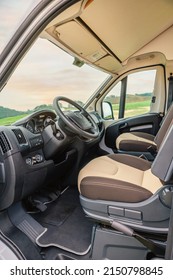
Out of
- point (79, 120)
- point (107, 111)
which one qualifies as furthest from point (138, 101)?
point (79, 120)

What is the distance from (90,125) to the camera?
5.62 ft

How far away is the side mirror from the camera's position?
2980mm

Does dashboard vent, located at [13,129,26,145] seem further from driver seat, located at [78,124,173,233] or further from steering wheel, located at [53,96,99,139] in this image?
driver seat, located at [78,124,173,233]

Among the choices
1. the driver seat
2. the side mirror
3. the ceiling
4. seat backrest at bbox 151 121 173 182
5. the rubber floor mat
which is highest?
the ceiling

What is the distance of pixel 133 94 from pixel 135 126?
41cm

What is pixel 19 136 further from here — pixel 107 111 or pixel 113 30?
pixel 107 111

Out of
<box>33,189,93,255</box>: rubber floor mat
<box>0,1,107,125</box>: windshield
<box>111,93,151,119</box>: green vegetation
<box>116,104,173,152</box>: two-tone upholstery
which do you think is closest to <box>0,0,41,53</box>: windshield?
<box>0,1,107,125</box>: windshield

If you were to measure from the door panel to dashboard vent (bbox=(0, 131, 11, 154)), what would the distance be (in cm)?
177

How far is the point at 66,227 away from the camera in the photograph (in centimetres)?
147

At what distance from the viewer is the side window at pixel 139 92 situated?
289 centimetres

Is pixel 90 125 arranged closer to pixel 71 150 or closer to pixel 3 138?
pixel 71 150

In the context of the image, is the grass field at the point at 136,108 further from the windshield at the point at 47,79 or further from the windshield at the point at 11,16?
the windshield at the point at 11,16

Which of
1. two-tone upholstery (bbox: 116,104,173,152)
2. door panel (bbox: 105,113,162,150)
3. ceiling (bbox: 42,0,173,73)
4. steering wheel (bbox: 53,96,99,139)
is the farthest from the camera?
door panel (bbox: 105,113,162,150)

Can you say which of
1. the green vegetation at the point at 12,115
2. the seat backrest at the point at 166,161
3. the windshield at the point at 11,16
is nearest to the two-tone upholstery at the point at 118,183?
the seat backrest at the point at 166,161
